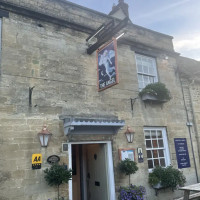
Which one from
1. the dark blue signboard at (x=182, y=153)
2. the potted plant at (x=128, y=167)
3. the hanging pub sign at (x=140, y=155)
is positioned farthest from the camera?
the dark blue signboard at (x=182, y=153)

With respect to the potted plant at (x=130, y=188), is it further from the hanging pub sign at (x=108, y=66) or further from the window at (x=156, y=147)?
the hanging pub sign at (x=108, y=66)

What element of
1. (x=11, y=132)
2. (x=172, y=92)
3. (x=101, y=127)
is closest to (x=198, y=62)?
(x=172, y=92)

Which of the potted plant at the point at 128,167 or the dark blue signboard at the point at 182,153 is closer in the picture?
the potted plant at the point at 128,167

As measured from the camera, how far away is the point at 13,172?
488 cm

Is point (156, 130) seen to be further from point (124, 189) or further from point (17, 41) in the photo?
point (17, 41)

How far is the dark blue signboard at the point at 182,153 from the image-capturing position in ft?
26.2

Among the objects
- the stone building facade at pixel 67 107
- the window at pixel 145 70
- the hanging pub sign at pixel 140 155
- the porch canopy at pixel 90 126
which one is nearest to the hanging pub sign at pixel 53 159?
the stone building facade at pixel 67 107

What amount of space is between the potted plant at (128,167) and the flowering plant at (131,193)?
1.54ft

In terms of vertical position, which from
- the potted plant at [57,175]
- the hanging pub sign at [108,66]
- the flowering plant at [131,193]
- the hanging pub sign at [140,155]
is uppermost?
the hanging pub sign at [108,66]

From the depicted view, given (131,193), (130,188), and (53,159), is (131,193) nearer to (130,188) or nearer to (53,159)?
(130,188)

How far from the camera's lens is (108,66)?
19.3 feet

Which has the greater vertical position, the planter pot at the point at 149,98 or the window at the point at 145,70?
the window at the point at 145,70

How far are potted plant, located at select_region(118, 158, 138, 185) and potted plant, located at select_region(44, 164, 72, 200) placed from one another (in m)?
1.89

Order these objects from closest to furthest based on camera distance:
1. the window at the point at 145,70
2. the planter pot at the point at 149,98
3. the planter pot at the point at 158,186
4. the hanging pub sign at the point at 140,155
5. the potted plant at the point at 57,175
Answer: the potted plant at the point at 57,175 → the planter pot at the point at 158,186 → the hanging pub sign at the point at 140,155 → the planter pot at the point at 149,98 → the window at the point at 145,70
